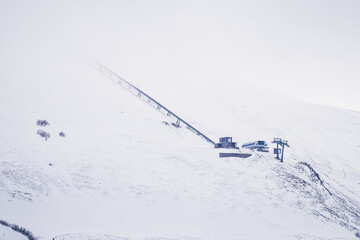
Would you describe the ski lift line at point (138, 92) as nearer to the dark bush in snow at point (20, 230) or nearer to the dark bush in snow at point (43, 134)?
the dark bush in snow at point (43, 134)

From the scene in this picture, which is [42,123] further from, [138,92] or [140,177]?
[138,92]

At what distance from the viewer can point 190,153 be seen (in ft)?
69.6

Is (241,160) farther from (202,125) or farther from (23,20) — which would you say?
(23,20)

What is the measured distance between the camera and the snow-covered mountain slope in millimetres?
12695

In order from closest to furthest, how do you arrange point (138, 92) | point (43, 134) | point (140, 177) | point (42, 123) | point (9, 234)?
point (9, 234)
point (140, 177)
point (43, 134)
point (42, 123)
point (138, 92)

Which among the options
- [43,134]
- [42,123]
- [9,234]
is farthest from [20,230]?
[42,123]

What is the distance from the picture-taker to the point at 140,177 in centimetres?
1645

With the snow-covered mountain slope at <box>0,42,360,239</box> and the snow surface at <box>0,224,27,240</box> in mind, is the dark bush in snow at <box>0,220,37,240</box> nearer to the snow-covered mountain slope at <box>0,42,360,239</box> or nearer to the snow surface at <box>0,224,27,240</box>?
the snow surface at <box>0,224,27,240</box>

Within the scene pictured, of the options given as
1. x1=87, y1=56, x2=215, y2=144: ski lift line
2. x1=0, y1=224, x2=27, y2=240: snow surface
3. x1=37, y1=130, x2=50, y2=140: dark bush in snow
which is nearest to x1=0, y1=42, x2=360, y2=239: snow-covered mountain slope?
x1=37, y1=130, x2=50, y2=140: dark bush in snow

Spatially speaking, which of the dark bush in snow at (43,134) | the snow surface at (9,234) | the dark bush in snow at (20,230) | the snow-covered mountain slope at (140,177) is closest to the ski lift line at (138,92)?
the snow-covered mountain slope at (140,177)

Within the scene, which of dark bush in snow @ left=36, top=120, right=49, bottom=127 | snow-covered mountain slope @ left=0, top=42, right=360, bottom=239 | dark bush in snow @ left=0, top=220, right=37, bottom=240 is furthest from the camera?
dark bush in snow @ left=36, top=120, right=49, bottom=127

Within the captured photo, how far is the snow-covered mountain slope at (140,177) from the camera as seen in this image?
12695 millimetres

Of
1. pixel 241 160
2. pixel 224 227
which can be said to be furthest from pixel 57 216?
pixel 241 160

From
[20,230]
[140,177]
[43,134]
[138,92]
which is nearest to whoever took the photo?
[20,230]
